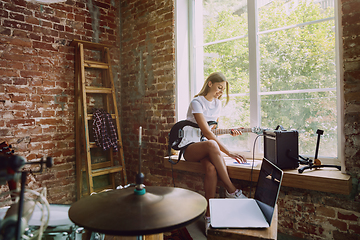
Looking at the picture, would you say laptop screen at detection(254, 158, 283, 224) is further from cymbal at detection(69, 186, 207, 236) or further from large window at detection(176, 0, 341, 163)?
large window at detection(176, 0, 341, 163)

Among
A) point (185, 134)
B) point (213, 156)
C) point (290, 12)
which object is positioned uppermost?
point (290, 12)

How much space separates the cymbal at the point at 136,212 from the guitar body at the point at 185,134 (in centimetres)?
141

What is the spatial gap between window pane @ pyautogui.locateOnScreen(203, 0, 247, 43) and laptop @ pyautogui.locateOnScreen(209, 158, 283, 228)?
1.74m

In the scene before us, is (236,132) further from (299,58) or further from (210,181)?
(299,58)

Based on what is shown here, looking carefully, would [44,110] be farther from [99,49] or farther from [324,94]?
[324,94]

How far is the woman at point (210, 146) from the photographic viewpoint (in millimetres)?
2268

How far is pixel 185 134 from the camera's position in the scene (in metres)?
→ 2.65

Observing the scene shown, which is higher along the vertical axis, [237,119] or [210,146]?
[237,119]

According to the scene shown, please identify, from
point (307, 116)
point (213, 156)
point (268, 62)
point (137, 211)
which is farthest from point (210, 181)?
point (137, 211)

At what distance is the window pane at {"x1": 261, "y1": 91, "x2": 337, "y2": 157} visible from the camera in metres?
2.18

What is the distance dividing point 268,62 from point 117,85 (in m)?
2.10

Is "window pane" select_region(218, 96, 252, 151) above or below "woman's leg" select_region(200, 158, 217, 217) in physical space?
above

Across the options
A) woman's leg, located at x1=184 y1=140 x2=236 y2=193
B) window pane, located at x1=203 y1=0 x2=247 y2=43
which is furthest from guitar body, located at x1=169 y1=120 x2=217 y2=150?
window pane, located at x1=203 y1=0 x2=247 y2=43

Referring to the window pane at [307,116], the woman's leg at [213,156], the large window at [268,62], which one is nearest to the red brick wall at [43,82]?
the large window at [268,62]
